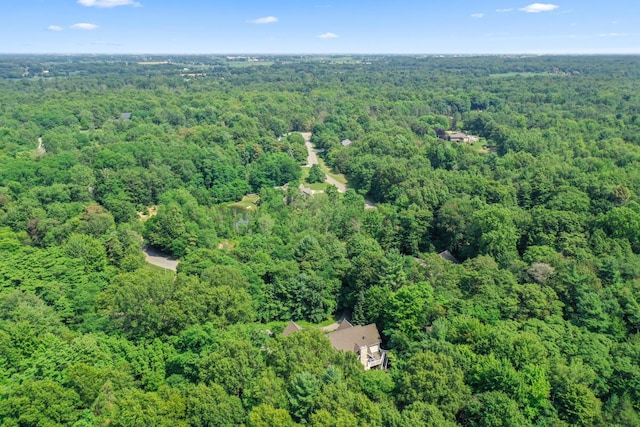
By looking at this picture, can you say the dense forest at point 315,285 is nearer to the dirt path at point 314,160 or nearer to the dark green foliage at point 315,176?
the dark green foliage at point 315,176

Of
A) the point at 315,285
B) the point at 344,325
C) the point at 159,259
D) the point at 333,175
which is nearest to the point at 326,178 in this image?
the point at 333,175

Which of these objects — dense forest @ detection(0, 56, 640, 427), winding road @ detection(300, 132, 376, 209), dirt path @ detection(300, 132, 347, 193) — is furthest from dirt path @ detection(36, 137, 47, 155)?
dirt path @ detection(300, 132, 347, 193)

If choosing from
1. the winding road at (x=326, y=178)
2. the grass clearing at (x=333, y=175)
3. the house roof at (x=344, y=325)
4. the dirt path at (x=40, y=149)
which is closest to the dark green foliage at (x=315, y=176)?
the winding road at (x=326, y=178)

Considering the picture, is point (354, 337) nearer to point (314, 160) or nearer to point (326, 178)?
point (326, 178)

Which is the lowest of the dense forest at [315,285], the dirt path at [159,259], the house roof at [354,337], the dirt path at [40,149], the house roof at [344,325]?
the dirt path at [159,259]

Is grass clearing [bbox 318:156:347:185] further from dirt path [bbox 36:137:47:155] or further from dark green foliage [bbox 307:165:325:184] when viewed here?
dirt path [bbox 36:137:47:155]

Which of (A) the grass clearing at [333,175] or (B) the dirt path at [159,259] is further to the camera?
(A) the grass clearing at [333,175]

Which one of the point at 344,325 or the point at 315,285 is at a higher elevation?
the point at 315,285
